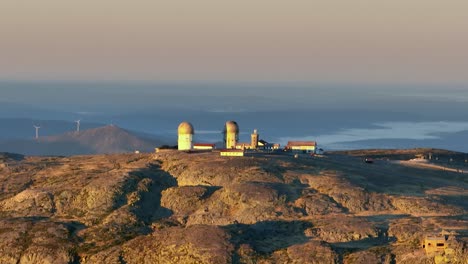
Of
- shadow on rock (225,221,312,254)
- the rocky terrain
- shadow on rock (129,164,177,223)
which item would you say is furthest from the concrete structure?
shadow on rock (129,164,177,223)

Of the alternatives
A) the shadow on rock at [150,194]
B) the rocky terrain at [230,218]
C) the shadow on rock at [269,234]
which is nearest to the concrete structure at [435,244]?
the rocky terrain at [230,218]

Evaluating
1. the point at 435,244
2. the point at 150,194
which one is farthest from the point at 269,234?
the point at 150,194

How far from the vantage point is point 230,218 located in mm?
173625

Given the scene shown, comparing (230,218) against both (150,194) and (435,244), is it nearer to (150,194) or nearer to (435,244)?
(150,194)

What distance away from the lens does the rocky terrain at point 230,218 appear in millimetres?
154250

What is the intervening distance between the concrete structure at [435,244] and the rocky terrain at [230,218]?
4.16 feet

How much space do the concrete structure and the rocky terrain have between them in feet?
4.16

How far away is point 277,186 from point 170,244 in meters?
35.9

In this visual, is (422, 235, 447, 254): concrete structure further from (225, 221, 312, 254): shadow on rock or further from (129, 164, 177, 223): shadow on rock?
(129, 164, 177, 223): shadow on rock

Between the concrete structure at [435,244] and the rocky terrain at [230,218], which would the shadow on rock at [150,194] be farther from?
the concrete structure at [435,244]

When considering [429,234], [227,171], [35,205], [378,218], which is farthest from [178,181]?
[429,234]

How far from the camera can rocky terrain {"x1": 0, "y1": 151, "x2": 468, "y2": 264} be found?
15425cm

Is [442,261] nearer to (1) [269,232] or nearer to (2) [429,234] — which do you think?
(2) [429,234]

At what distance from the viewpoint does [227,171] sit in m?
195
